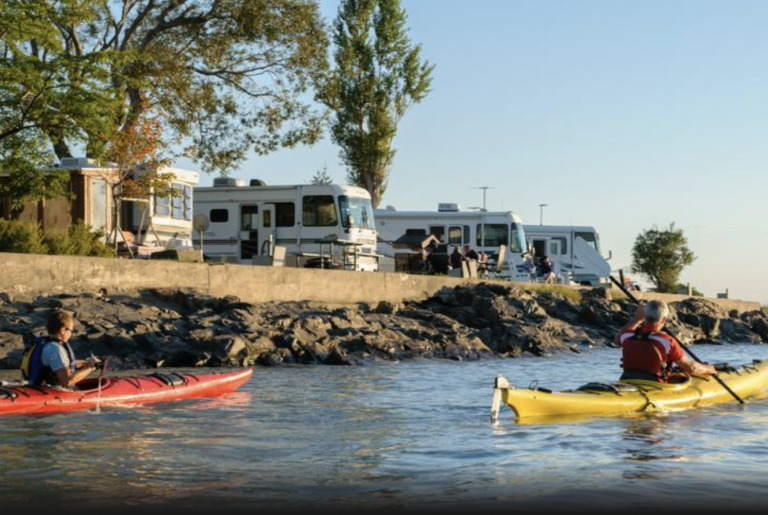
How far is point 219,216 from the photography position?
1309 inches

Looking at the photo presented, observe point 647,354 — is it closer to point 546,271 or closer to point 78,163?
point 78,163

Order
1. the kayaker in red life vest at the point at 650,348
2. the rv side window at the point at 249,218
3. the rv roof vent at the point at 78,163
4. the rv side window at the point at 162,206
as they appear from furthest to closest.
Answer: the rv side window at the point at 249,218
the rv side window at the point at 162,206
the rv roof vent at the point at 78,163
the kayaker in red life vest at the point at 650,348

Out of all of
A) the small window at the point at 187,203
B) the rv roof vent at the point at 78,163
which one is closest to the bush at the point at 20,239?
the rv roof vent at the point at 78,163

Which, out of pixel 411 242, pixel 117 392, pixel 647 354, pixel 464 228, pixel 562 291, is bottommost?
pixel 117 392

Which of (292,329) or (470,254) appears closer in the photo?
(292,329)

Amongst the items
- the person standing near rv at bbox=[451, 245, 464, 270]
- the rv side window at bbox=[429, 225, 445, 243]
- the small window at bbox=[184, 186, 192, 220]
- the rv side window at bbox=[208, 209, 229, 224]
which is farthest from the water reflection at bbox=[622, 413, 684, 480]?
the rv side window at bbox=[429, 225, 445, 243]

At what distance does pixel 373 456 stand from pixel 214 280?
13.1 m

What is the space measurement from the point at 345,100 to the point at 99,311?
29.6 meters

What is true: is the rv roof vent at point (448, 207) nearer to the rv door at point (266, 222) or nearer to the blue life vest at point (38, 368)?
the rv door at point (266, 222)

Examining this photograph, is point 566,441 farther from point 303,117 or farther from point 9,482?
point 303,117

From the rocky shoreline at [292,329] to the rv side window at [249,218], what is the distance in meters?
6.43

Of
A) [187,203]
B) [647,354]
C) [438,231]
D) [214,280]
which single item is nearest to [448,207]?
[438,231]

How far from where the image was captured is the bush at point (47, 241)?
2202 centimetres

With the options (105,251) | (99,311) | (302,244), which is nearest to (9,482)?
(99,311)
